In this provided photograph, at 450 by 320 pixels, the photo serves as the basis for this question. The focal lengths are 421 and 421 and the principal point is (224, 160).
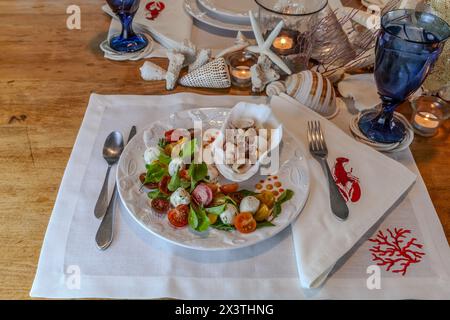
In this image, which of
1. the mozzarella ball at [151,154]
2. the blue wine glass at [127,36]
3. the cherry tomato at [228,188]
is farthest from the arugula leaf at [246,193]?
the blue wine glass at [127,36]

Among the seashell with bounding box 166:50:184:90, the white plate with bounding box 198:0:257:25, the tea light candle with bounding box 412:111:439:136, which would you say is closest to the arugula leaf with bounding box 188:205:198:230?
the seashell with bounding box 166:50:184:90

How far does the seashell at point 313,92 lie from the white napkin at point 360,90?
0.18ft

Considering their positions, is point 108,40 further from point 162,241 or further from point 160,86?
point 162,241

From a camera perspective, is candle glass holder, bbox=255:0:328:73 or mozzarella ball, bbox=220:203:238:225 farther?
candle glass holder, bbox=255:0:328:73

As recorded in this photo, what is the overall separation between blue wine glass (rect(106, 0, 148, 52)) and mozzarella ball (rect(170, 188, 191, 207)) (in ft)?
1.42

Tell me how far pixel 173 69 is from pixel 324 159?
1.09ft

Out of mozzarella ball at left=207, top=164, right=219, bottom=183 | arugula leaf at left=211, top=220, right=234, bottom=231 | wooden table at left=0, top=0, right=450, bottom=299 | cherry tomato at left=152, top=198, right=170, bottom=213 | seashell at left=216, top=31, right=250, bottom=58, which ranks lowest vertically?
wooden table at left=0, top=0, right=450, bottom=299

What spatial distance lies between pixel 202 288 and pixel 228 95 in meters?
0.39

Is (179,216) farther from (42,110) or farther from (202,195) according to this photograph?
(42,110)

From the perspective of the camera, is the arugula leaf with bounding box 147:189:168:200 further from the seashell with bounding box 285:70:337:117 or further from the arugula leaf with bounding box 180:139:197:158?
the seashell with bounding box 285:70:337:117

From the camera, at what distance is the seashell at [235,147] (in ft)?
1.86

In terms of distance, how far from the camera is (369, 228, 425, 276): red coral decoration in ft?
1.72

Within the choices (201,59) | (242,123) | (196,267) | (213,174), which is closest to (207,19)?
(201,59)

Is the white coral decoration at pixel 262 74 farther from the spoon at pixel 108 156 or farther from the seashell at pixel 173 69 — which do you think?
the spoon at pixel 108 156
